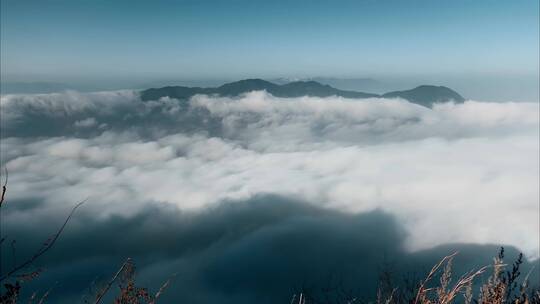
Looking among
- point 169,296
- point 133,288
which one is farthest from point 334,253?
point 133,288

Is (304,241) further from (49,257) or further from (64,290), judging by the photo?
(49,257)

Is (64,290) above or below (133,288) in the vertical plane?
below

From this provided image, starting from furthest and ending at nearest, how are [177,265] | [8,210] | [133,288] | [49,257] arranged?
[8,210], [49,257], [177,265], [133,288]

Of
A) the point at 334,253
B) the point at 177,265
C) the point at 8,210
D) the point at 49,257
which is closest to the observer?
the point at 334,253

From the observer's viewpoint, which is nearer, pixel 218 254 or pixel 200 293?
pixel 200 293

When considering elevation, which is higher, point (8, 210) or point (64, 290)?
point (8, 210)

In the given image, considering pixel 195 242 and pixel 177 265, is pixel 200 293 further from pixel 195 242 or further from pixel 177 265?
pixel 195 242

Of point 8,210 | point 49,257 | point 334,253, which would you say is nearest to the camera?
point 334,253

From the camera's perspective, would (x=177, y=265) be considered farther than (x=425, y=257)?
Yes

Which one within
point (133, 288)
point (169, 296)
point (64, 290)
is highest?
point (133, 288)

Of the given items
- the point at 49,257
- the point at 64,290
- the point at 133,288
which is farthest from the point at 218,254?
the point at 133,288
